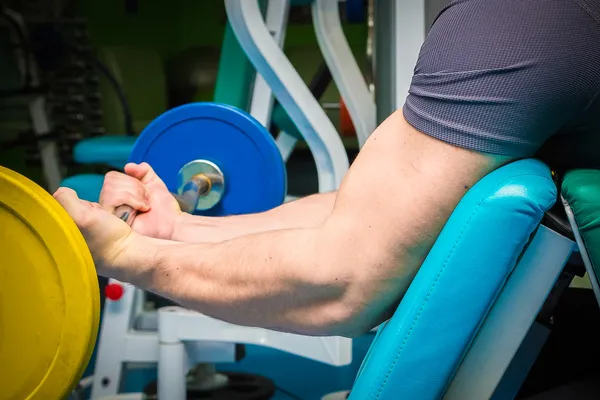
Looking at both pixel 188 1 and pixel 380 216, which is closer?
pixel 380 216

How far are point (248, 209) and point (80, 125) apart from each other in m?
1.77

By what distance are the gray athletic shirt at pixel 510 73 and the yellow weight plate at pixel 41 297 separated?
415 millimetres

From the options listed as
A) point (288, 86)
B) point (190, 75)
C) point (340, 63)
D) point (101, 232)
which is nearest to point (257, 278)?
point (101, 232)

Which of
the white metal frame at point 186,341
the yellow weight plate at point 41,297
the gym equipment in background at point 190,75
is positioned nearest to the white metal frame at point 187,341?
the white metal frame at point 186,341

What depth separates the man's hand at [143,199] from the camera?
1084 mm

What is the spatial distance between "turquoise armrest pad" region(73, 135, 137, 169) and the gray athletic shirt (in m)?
1.35

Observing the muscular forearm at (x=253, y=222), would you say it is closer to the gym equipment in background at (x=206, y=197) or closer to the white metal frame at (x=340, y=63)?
the gym equipment in background at (x=206, y=197)

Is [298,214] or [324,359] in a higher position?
[298,214]

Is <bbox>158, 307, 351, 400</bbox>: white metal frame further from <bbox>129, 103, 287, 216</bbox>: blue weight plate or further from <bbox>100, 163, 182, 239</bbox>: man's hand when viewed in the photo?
<bbox>100, 163, 182, 239</bbox>: man's hand

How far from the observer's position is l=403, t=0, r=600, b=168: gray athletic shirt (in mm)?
678

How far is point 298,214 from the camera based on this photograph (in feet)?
3.78

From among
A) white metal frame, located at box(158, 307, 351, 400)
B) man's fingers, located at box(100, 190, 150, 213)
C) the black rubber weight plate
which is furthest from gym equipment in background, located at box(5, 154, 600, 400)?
the black rubber weight plate

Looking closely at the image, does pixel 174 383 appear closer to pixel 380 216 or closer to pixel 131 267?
pixel 131 267

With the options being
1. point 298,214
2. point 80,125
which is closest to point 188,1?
point 80,125
